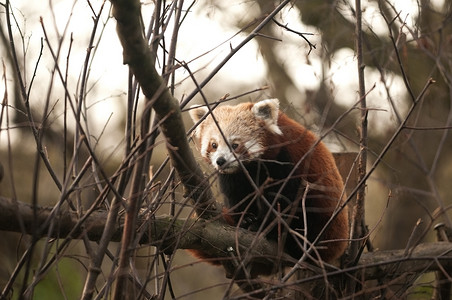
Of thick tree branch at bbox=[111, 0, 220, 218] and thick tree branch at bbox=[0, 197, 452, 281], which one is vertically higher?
thick tree branch at bbox=[111, 0, 220, 218]

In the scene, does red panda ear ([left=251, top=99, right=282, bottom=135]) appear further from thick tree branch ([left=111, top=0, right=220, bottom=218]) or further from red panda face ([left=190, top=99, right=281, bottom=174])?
thick tree branch ([left=111, top=0, right=220, bottom=218])

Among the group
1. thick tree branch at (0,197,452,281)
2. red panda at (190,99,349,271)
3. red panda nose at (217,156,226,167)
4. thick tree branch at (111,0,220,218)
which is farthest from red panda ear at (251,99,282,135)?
thick tree branch at (111,0,220,218)

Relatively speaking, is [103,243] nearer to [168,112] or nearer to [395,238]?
[168,112]

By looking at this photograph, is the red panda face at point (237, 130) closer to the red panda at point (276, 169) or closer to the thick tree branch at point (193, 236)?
the red panda at point (276, 169)

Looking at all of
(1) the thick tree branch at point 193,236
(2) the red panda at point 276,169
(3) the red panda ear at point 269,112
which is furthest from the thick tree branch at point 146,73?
(3) the red panda ear at point 269,112

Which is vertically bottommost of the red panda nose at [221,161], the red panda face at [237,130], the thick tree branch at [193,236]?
the thick tree branch at [193,236]

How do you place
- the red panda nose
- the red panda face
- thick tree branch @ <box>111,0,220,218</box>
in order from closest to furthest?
thick tree branch @ <box>111,0,220,218</box> → the red panda nose → the red panda face

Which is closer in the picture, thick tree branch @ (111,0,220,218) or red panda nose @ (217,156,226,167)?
thick tree branch @ (111,0,220,218)

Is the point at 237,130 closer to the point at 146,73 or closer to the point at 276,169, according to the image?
the point at 276,169

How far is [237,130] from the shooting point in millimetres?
4910

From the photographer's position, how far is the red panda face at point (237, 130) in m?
4.62

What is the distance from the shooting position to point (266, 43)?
9383mm

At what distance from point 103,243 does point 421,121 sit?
704cm

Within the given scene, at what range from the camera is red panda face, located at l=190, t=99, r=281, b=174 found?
15.2ft
